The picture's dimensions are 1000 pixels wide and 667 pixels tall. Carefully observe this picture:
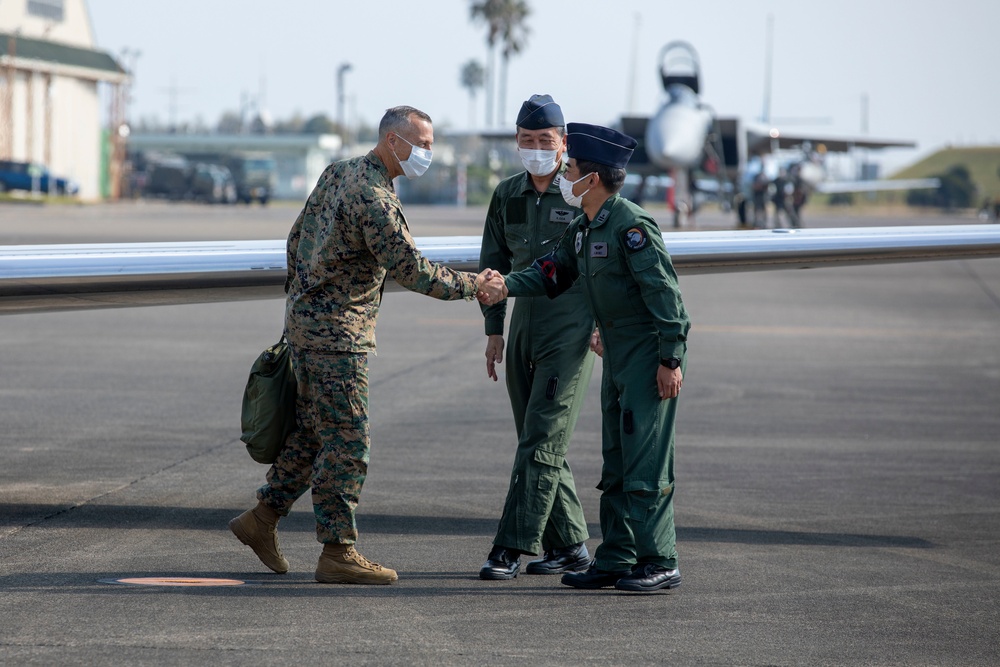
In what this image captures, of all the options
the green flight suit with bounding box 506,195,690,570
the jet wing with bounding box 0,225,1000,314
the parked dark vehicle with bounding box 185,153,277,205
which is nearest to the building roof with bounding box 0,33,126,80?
the parked dark vehicle with bounding box 185,153,277,205

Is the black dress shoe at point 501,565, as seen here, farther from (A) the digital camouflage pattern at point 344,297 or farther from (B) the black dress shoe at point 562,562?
(A) the digital camouflage pattern at point 344,297

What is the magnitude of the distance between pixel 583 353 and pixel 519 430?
1.69 ft

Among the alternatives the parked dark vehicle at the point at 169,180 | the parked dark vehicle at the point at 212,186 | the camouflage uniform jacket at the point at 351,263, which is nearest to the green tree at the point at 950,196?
the parked dark vehicle at the point at 212,186

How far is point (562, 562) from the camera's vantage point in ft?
19.7

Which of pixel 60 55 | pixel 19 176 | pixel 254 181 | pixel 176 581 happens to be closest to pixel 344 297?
pixel 176 581

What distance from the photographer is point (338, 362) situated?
5.44 m

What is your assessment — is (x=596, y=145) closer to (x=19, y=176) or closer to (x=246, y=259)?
(x=246, y=259)

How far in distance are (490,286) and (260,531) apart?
59.5 inches

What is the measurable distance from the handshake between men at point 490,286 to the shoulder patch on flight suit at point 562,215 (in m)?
0.53

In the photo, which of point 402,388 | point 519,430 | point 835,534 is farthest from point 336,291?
point 402,388

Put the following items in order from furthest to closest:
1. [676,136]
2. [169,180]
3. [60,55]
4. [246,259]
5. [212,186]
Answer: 1. [169,180]
2. [212,186]
3. [60,55]
4. [676,136]
5. [246,259]

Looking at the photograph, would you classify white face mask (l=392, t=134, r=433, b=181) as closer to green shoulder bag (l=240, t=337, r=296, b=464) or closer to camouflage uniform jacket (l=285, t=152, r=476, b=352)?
camouflage uniform jacket (l=285, t=152, r=476, b=352)

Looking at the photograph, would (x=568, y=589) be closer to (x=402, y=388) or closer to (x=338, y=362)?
(x=338, y=362)

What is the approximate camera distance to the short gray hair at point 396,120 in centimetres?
547
